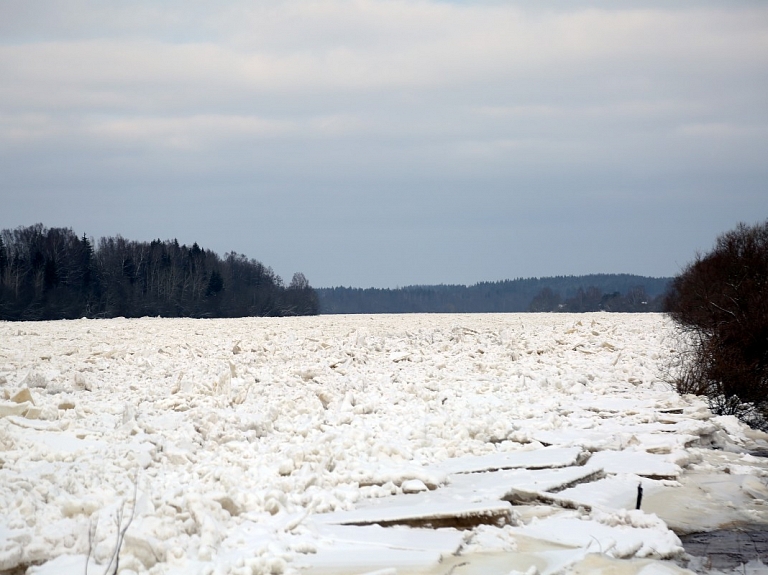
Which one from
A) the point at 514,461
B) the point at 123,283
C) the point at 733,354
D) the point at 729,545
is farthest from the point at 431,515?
the point at 123,283

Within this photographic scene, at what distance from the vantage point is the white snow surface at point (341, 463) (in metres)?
5.11

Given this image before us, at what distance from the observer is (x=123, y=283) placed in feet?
189

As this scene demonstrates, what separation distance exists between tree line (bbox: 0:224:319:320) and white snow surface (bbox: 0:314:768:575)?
3723 cm

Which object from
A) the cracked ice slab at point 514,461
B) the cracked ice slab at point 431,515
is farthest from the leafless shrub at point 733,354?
the cracked ice slab at point 431,515

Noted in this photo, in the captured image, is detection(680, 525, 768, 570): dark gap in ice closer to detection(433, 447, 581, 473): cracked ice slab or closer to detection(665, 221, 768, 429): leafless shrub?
detection(433, 447, 581, 473): cracked ice slab

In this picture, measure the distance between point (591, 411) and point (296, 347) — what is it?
292 inches

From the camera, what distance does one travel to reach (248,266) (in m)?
76.2

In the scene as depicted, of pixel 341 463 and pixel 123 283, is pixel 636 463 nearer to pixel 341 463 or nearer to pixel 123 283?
pixel 341 463

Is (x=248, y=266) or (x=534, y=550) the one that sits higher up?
(x=248, y=266)

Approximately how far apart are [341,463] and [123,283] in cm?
5424

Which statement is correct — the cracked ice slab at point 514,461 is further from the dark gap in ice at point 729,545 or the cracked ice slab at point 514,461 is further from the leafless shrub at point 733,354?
the leafless shrub at point 733,354

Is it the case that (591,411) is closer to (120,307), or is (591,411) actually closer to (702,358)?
(702,358)

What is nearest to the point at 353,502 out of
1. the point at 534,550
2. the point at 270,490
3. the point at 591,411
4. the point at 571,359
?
the point at 270,490

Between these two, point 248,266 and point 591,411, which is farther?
point 248,266
